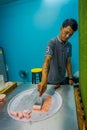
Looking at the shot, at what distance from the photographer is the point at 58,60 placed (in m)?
1.72

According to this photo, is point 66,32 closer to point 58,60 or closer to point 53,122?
point 58,60

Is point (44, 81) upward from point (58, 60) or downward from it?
downward

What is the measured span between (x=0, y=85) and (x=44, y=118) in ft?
2.66

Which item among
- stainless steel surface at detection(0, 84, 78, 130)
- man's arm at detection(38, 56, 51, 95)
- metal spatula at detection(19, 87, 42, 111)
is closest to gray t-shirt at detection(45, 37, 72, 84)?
man's arm at detection(38, 56, 51, 95)

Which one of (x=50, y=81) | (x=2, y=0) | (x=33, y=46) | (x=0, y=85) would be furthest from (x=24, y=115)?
(x=2, y=0)

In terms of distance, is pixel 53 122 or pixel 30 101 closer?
pixel 53 122

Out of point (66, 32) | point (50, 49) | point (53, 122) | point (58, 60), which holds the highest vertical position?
point (66, 32)

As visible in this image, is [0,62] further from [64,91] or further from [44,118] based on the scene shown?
[44,118]

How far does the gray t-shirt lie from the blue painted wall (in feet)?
4.95

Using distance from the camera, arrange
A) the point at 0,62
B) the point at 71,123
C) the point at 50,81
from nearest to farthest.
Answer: the point at 71,123
the point at 50,81
the point at 0,62

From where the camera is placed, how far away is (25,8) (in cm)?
332

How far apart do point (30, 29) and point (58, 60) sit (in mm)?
1918

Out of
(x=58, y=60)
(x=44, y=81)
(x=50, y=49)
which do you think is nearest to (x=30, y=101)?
(x=44, y=81)

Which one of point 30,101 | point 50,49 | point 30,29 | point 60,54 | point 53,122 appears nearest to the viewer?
point 53,122
